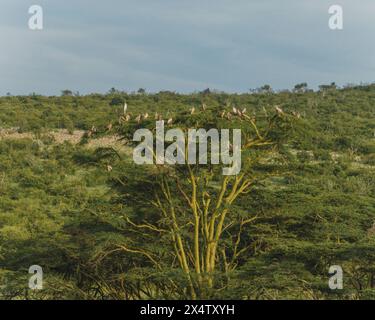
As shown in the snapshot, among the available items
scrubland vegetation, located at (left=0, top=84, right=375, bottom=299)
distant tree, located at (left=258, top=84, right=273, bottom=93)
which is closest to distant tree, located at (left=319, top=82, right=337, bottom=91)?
distant tree, located at (left=258, top=84, right=273, bottom=93)

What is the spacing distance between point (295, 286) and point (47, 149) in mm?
30285

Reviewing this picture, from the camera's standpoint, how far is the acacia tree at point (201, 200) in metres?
11.7

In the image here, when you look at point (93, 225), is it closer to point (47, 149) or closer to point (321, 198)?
point (321, 198)

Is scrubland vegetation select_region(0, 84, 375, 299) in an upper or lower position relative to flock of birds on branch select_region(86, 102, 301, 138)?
lower

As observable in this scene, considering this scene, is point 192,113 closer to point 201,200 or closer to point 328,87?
point 201,200

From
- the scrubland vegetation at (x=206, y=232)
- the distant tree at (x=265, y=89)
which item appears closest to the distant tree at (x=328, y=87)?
the distant tree at (x=265, y=89)

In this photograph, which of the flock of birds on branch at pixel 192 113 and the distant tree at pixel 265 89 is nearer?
the flock of birds on branch at pixel 192 113

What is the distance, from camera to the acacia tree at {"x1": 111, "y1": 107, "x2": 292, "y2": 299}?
11.7 m

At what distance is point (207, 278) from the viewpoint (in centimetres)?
1111

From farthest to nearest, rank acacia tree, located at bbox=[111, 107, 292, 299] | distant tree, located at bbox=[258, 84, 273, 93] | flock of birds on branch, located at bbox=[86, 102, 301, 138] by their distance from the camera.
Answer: distant tree, located at bbox=[258, 84, 273, 93], acacia tree, located at bbox=[111, 107, 292, 299], flock of birds on branch, located at bbox=[86, 102, 301, 138]

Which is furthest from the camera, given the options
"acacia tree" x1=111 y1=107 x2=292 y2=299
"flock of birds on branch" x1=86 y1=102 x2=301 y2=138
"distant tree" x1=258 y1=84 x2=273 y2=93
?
"distant tree" x1=258 y1=84 x2=273 y2=93

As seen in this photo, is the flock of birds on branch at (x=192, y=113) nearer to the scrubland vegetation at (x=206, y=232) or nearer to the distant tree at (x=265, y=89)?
the scrubland vegetation at (x=206, y=232)

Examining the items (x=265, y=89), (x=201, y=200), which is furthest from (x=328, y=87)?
(x=201, y=200)

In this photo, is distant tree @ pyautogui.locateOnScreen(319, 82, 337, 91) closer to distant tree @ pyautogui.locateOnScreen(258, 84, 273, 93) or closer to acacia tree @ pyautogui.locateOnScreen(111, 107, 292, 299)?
distant tree @ pyautogui.locateOnScreen(258, 84, 273, 93)
